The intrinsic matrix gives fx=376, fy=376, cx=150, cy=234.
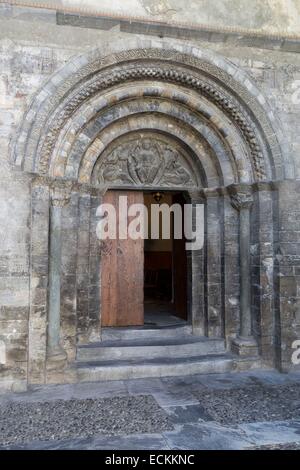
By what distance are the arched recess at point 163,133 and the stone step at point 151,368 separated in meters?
0.39

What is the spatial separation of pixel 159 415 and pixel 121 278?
2287 millimetres

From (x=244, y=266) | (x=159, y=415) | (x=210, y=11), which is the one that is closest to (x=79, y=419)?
(x=159, y=415)

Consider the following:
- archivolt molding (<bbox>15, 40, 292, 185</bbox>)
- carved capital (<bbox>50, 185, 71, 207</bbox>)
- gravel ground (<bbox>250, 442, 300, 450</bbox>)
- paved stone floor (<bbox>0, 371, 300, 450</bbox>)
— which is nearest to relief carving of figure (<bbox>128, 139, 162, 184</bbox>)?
archivolt molding (<bbox>15, 40, 292, 185</bbox>)

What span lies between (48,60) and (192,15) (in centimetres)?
196

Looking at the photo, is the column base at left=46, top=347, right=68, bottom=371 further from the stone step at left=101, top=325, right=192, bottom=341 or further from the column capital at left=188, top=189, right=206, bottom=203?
the column capital at left=188, top=189, right=206, bottom=203

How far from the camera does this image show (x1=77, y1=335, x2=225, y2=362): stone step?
4.72 metres

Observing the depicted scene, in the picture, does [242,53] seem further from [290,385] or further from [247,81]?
[290,385]

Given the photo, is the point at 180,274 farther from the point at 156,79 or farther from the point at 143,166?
the point at 156,79

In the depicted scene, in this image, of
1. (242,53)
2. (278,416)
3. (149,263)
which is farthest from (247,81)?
(149,263)

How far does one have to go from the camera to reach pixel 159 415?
3.44m

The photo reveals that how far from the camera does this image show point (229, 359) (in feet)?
15.7

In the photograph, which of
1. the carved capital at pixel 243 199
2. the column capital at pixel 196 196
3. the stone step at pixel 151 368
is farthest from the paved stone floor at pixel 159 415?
the column capital at pixel 196 196

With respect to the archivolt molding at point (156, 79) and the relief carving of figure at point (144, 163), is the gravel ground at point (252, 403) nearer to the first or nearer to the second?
the archivolt molding at point (156, 79)

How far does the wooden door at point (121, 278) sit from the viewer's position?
533 cm
